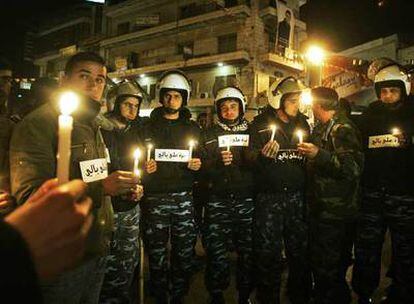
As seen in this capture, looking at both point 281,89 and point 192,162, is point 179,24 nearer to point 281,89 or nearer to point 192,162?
point 281,89

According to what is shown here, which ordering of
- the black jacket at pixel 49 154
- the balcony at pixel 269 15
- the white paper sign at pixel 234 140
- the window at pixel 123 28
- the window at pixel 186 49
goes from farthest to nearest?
the window at pixel 123 28, the window at pixel 186 49, the balcony at pixel 269 15, the white paper sign at pixel 234 140, the black jacket at pixel 49 154

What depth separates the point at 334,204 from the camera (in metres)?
4.36

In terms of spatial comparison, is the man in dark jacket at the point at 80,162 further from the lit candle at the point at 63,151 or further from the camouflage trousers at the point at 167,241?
the camouflage trousers at the point at 167,241

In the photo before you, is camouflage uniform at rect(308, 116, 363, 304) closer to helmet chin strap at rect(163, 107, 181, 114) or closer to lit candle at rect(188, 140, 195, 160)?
lit candle at rect(188, 140, 195, 160)

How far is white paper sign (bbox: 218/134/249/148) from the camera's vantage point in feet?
16.6

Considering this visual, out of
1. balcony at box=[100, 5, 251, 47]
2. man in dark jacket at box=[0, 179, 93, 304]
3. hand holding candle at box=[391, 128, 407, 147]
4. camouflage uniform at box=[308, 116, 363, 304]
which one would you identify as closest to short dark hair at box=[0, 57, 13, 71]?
camouflage uniform at box=[308, 116, 363, 304]

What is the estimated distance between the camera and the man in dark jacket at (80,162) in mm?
2234

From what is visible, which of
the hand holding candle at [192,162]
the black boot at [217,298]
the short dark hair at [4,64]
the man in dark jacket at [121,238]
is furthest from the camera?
the short dark hair at [4,64]

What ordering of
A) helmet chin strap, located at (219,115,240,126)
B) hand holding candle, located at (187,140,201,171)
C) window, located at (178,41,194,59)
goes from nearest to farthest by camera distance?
hand holding candle, located at (187,140,201,171), helmet chin strap, located at (219,115,240,126), window, located at (178,41,194,59)

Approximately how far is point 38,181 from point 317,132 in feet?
12.8

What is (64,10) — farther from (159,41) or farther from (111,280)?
(111,280)

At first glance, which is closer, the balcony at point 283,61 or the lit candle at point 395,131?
the lit candle at point 395,131

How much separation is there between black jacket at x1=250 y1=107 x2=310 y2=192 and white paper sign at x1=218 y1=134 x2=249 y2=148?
118mm

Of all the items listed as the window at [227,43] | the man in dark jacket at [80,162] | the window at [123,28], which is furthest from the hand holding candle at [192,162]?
the window at [123,28]
